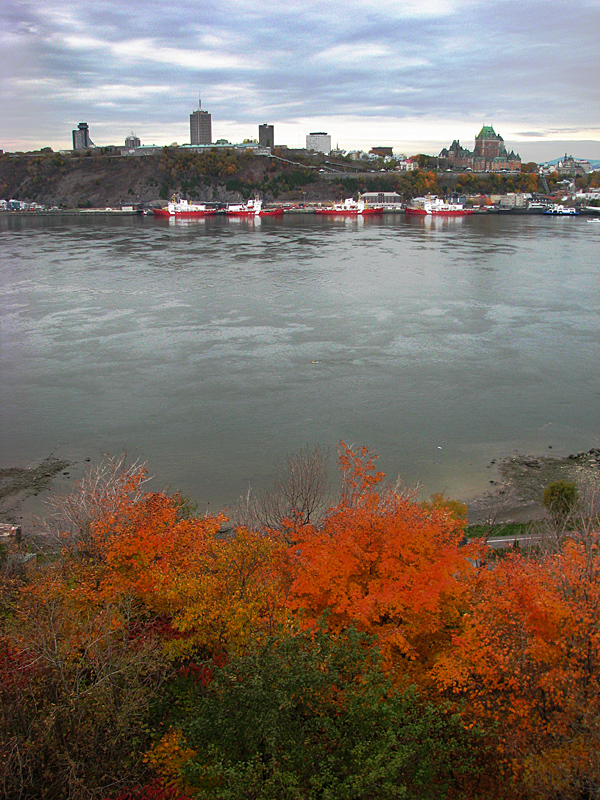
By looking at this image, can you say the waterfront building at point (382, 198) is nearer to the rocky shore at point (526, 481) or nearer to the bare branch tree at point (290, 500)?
the rocky shore at point (526, 481)

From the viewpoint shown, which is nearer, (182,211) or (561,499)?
(561,499)

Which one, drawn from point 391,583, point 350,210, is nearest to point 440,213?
point 350,210

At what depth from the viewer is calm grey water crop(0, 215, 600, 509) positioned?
18.4 m

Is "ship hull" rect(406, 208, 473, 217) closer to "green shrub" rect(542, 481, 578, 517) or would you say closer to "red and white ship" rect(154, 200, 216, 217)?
"red and white ship" rect(154, 200, 216, 217)

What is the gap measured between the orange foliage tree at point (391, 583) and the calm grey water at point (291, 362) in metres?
7.36

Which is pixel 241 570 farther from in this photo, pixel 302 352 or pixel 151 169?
pixel 151 169

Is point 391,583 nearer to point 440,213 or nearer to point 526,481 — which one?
point 526,481

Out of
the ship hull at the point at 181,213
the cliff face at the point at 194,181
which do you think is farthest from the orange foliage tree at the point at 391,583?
the cliff face at the point at 194,181

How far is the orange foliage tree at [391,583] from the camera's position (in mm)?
7531

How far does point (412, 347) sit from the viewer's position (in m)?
28.0

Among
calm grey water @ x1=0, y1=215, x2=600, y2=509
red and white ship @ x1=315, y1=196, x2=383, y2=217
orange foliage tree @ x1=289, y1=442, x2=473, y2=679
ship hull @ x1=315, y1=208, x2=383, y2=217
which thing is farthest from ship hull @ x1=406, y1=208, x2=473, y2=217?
orange foliage tree @ x1=289, y1=442, x2=473, y2=679

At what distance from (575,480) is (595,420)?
5.15 metres

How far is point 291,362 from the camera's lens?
25.7 meters

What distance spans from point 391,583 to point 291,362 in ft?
59.6
